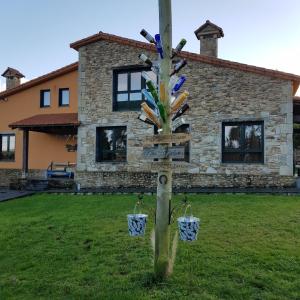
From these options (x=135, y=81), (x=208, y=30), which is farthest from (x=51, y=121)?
(x=208, y=30)

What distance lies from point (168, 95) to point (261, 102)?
9903 mm

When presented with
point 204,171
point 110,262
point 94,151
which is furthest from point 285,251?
point 94,151

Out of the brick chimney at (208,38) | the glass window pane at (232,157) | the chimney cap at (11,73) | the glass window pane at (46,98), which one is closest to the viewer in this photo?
the glass window pane at (232,157)

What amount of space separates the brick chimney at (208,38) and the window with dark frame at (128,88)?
145 inches

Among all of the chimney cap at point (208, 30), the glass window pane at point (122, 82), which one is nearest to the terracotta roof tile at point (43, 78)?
the glass window pane at point (122, 82)

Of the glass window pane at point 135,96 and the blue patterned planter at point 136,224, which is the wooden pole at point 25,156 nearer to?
the glass window pane at point 135,96

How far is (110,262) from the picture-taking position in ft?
16.0

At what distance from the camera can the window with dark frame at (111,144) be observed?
1507 centimetres

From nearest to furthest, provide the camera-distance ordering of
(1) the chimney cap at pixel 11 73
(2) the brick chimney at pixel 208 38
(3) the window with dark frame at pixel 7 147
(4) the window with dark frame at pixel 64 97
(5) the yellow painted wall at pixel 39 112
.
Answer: (2) the brick chimney at pixel 208 38 → (5) the yellow painted wall at pixel 39 112 → (4) the window with dark frame at pixel 64 97 → (3) the window with dark frame at pixel 7 147 → (1) the chimney cap at pixel 11 73

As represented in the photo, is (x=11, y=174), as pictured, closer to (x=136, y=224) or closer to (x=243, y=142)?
(x=243, y=142)

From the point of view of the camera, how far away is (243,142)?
13.4 m

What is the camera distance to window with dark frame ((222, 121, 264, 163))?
13.2m

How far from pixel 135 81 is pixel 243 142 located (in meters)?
5.57

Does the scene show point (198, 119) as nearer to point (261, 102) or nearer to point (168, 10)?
point (261, 102)
